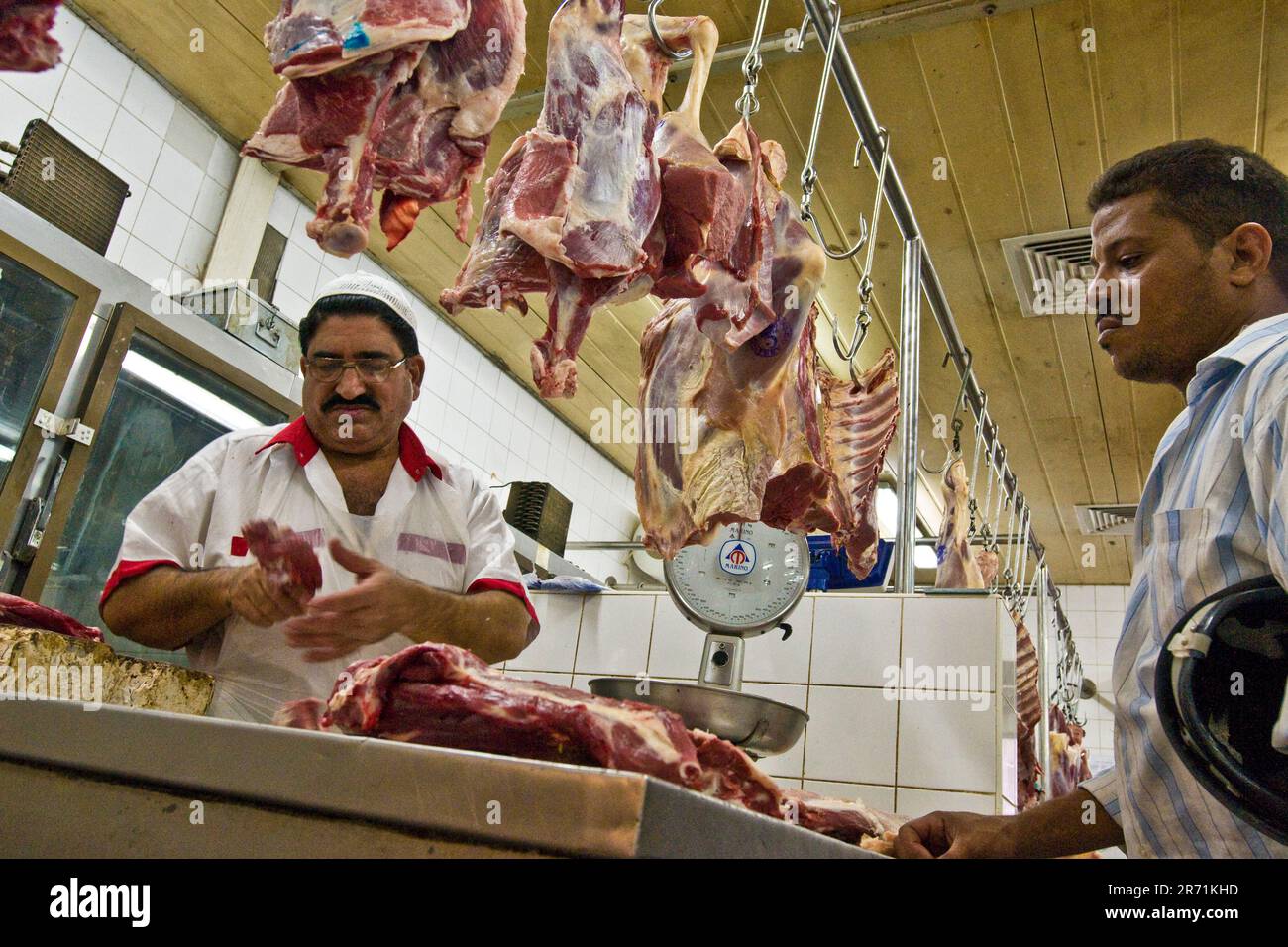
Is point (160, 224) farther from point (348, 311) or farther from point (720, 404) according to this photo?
point (720, 404)

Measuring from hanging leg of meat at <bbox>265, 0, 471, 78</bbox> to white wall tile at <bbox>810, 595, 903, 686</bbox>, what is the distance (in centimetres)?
213

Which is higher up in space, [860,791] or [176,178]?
[176,178]

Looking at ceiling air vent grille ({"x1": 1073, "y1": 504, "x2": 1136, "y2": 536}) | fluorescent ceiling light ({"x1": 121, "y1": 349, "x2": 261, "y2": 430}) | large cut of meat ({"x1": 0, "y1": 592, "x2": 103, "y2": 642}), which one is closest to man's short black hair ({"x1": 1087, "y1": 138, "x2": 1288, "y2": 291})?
large cut of meat ({"x1": 0, "y1": 592, "x2": 103, "y2": 642})

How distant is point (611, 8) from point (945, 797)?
88.3 inches

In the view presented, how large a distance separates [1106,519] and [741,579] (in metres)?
5.75

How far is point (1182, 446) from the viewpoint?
1766mm

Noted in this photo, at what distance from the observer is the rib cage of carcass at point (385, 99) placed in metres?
1.72

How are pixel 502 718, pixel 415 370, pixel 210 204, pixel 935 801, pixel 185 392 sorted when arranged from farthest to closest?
pixel 210 204 < pixel 185 392 < pixel 935 801 < pixel 415 370 < pixel 502 718

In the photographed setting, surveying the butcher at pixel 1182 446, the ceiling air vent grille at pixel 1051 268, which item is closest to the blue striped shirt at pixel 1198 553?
the butcher at pixel 1182 446

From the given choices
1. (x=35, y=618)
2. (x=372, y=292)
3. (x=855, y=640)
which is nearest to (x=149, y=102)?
(x=372, y=292)

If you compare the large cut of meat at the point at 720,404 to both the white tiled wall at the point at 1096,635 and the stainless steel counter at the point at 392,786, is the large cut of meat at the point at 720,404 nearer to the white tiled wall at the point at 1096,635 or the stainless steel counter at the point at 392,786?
the stainless steel counter at the point at 392,786

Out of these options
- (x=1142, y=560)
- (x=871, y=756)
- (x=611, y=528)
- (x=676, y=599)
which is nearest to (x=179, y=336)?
(x=676, y=599)

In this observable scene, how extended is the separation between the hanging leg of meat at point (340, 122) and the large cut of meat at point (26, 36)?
45 centimetres
